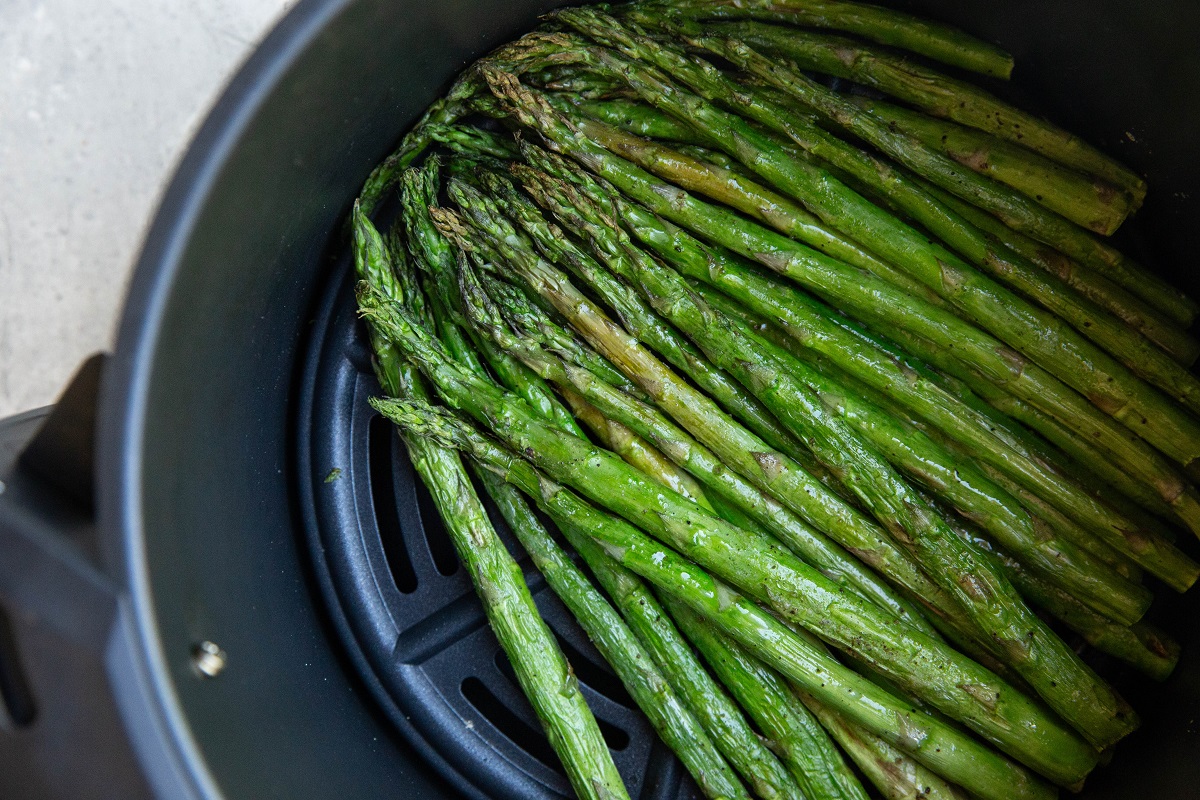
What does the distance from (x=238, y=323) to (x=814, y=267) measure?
175 centimetres

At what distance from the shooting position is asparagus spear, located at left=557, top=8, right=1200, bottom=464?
2660 mm

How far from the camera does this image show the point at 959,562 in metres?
2.50

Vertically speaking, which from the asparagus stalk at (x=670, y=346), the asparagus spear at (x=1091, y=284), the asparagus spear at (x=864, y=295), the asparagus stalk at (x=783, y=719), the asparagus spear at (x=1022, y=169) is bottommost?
the asparagus stalk at (x=783, y=719)

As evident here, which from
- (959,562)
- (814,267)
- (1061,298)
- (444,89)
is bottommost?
(959,562)

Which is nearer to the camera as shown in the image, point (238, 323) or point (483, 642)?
point (238, 323)

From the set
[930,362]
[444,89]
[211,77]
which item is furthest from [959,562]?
[211,77]

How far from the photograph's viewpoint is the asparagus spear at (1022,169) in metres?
2.75

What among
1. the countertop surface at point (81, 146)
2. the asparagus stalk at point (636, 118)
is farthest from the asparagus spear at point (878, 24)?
the countertop surface at point (81, 146)

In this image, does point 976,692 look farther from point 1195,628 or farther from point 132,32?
point 132,32

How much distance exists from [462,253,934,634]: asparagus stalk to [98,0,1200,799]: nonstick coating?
2.59ft

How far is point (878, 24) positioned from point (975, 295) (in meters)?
1.13

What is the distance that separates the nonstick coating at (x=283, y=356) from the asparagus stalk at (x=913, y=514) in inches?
19.7

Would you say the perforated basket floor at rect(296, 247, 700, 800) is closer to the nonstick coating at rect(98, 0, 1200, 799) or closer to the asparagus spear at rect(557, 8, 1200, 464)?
the nonstick coating at rect(98, 0, 1200, 799)

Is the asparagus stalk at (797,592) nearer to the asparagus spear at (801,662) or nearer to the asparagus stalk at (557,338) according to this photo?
the asparagus spear at (801,662)
